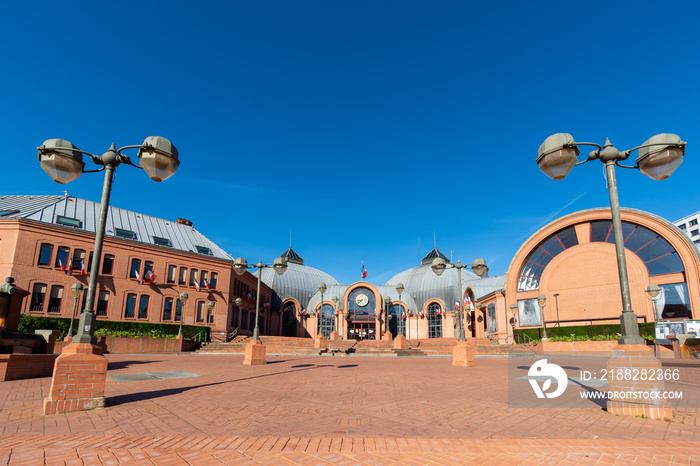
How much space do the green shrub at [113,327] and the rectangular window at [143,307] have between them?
3.19 meters

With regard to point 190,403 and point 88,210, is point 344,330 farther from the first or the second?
point 190,403

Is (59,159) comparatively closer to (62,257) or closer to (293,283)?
(62,257)

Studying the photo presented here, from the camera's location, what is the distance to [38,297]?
28.1 metres

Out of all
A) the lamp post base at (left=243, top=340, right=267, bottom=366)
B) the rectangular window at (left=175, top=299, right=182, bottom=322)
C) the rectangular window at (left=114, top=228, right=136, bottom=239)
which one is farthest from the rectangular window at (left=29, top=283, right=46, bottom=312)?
the lamp post base at (left=243, top=340, right=267, bottom=366)

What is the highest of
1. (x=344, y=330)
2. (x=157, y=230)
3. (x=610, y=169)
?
(x=157, y=230)

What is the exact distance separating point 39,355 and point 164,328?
21608 mm

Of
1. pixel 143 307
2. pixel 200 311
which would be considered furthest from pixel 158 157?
pixel 200 311

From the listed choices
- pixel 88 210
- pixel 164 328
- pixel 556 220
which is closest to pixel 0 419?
pixel 164 328

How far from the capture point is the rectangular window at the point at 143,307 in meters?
32.8

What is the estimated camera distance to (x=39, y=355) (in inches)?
424

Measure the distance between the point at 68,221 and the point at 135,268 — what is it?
20.4ft

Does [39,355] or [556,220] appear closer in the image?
[39,355]

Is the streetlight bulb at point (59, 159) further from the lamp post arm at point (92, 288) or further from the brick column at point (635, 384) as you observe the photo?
the brick column at point (635, 384)

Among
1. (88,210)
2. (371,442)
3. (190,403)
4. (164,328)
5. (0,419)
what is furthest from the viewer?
(88,210)
